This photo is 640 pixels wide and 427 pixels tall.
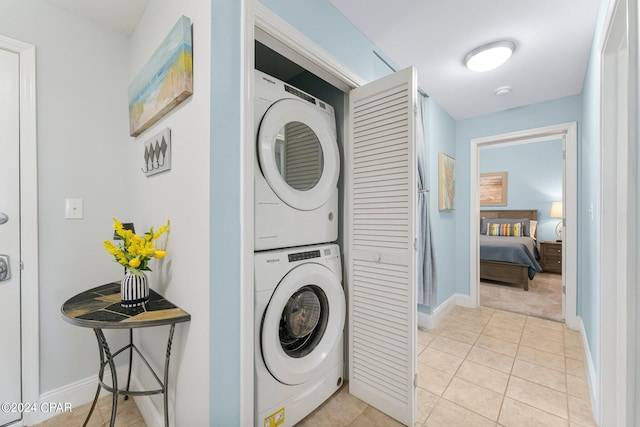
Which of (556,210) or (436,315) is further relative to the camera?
(556,210)

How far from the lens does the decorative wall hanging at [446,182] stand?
118 inches

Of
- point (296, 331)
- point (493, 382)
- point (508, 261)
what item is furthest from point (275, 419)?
point (508, 261)

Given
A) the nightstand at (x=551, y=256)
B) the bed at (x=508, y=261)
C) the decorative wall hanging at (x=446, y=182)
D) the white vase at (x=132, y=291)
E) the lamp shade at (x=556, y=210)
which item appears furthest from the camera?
the lamp shade at (x=556, y=210)

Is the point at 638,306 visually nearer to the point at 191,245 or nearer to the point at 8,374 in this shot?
the point at 191,245

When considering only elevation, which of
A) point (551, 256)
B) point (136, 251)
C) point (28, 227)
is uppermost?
point (28, 227)

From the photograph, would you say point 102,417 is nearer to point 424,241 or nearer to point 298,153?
point 298,153

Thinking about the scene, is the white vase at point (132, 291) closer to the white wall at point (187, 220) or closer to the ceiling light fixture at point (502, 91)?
the white wall at point (187, 220)

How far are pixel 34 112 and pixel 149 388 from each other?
164 cm

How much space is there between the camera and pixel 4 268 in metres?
1.41

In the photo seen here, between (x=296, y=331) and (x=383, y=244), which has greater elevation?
(x=383, y=244)

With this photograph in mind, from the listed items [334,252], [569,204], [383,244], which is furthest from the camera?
[569,204]

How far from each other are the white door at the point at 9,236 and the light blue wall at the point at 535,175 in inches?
278

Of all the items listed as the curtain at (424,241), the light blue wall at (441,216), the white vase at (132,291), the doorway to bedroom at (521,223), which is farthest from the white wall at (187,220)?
the doorway to bedroom at (521,223)

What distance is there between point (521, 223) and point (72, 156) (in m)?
6.50
